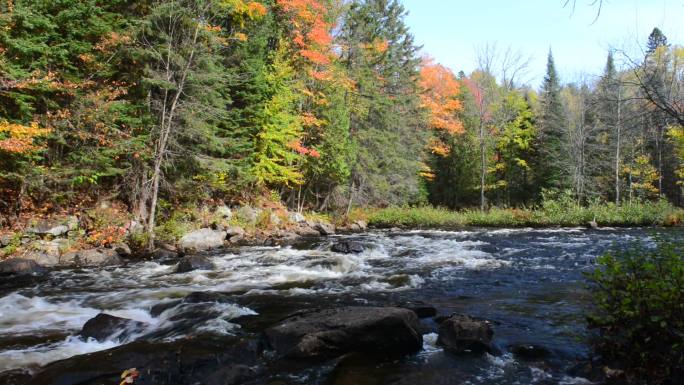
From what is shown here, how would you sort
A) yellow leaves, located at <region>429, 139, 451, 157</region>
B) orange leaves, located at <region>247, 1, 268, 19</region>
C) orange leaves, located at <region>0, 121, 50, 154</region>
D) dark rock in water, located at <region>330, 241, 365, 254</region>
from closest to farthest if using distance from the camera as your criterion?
orange leaves, located at <region>0, 121, 50, 154</region> < dark rock in water, located at <region>330, 241, 365, 254</region> < orange leaves, located at <region>247, 1, 268, 19</region> < yellow leaves, located at <region>429, 139, 451, 157</region>

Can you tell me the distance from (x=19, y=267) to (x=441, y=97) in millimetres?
34575

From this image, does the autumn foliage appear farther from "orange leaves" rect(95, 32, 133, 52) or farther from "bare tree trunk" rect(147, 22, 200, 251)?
"orange leaves" rect(95, 32, 133, 52)

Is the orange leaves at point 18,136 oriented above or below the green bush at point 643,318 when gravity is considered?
above

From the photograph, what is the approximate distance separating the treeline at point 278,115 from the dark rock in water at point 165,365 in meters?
5.24

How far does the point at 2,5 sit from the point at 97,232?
6686 millimetres

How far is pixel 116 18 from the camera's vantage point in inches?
602

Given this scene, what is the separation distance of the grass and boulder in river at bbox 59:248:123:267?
16.7m

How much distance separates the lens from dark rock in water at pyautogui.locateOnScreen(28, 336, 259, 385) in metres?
4.51

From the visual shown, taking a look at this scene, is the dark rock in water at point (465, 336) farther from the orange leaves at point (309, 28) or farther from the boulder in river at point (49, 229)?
the orange leaves at point (309, 28)

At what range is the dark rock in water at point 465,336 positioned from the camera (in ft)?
17.3

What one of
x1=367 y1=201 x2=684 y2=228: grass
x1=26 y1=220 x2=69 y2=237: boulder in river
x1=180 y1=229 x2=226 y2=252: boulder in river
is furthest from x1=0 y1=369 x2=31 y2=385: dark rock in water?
x1=367 y1=201 x2=684 y2=228: grass

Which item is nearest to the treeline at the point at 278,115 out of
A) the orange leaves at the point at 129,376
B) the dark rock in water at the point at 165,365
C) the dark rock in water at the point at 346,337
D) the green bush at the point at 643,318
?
the green bush at the point at 643,318

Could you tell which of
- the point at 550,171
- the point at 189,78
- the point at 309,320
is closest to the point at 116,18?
the point at 189,78

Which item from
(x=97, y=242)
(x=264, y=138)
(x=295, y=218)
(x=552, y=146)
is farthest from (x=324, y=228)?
(x=552, y=146)
